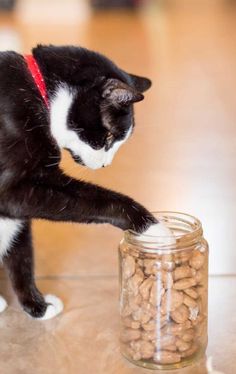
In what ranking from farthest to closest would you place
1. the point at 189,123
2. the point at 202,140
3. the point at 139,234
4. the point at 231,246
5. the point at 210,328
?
the point at 189,123 → the point at 202,140 → the point at 231,246 → the point at 210,328 → the point at 139,234

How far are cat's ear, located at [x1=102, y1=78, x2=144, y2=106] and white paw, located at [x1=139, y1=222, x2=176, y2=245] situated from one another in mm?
214

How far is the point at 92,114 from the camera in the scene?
4.18 feet

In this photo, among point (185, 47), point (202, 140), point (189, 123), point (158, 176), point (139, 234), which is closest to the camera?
point (139, 234)

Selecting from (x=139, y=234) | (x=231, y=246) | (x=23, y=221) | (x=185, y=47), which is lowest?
(x=185, y=47)

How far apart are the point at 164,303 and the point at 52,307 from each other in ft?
0.98

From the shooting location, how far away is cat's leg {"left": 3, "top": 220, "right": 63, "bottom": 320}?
1.41 metres

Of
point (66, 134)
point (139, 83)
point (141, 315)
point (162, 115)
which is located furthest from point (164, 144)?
point (141, 315)

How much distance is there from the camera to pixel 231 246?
169 centimetres

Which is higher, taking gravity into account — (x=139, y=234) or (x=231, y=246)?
(x=139, y=234)

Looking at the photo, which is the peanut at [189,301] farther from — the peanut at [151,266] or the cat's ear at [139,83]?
the cat's ear at [139,83]

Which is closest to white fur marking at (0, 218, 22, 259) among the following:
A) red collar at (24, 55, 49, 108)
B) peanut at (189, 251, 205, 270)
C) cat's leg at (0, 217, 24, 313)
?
cat's leg at (0, 217, 24, 313)

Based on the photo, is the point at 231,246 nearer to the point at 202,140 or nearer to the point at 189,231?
the point at 189,231

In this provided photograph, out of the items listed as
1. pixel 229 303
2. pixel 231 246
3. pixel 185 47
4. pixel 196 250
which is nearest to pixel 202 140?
pixel 231 246

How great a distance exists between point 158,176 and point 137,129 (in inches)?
19.3
